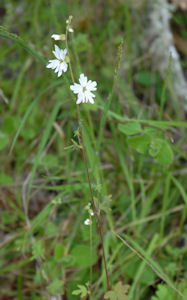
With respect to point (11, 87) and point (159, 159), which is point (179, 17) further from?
point (159, 159)

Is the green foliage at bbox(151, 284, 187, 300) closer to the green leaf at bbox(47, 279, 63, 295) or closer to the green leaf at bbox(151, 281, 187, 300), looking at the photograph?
the green leaf at bbox(151, 281, 187, 300)

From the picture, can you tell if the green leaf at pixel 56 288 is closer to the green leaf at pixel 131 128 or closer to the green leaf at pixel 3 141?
the green leaf at pixel 131 128

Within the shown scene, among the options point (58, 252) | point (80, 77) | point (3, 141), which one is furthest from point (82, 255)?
point (80, 77)

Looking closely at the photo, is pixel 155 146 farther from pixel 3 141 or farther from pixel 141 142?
pixel 3 141

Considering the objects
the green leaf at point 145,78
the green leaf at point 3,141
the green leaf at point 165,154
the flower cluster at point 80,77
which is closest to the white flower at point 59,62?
the flower cluster at point 80,77

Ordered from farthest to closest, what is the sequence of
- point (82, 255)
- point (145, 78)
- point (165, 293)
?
point (145, 78) < point (82, 255) < point (165, 293)

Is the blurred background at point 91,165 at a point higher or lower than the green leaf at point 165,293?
higher

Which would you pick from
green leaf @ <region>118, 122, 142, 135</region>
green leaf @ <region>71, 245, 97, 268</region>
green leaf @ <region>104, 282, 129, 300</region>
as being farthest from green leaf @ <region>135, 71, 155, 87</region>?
green leaf @ <region>104, 282, 129, 300</region>

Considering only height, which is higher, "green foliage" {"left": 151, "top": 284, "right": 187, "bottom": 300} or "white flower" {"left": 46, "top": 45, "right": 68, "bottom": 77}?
"white flower" {"left": 46, "top": 45, "right": 68, "bottom": 77}
